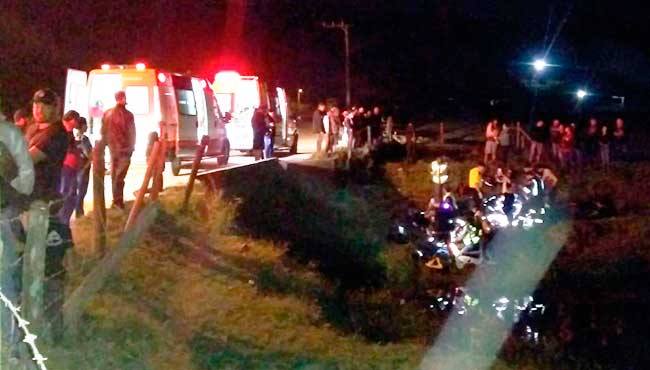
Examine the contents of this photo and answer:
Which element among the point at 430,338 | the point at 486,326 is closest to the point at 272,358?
the point at 430,338

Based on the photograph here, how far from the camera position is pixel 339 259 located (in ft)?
74.3

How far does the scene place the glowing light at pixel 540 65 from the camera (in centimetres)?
6028

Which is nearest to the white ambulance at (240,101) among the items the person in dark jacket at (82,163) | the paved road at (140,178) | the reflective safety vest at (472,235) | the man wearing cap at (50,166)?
the paved road at (140,178)

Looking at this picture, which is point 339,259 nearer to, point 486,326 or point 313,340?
point 486,326

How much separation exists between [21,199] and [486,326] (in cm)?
1144

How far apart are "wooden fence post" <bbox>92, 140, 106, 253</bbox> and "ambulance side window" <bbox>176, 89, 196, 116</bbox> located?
894cm

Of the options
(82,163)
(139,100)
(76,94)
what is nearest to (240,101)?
(76,94)

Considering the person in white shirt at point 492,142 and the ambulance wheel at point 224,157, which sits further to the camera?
the person in white shirt at point 492,142

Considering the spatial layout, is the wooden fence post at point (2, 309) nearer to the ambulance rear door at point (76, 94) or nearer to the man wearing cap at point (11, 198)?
the man wearing cap at point (11, 198)

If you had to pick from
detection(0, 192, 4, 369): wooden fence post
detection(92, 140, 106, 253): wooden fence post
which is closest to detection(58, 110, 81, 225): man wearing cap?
detection(92, 140, 106, 253): wooden fence post

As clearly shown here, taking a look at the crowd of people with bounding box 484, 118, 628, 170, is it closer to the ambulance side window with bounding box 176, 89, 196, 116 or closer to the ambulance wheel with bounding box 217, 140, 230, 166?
the ambulance wheel with bounding box 217, 140, 230, 166

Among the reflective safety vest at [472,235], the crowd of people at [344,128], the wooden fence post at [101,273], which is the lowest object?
the reflective safety vest at [472,235]

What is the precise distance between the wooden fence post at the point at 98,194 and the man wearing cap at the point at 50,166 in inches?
157

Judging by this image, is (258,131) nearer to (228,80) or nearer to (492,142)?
(228,80)
